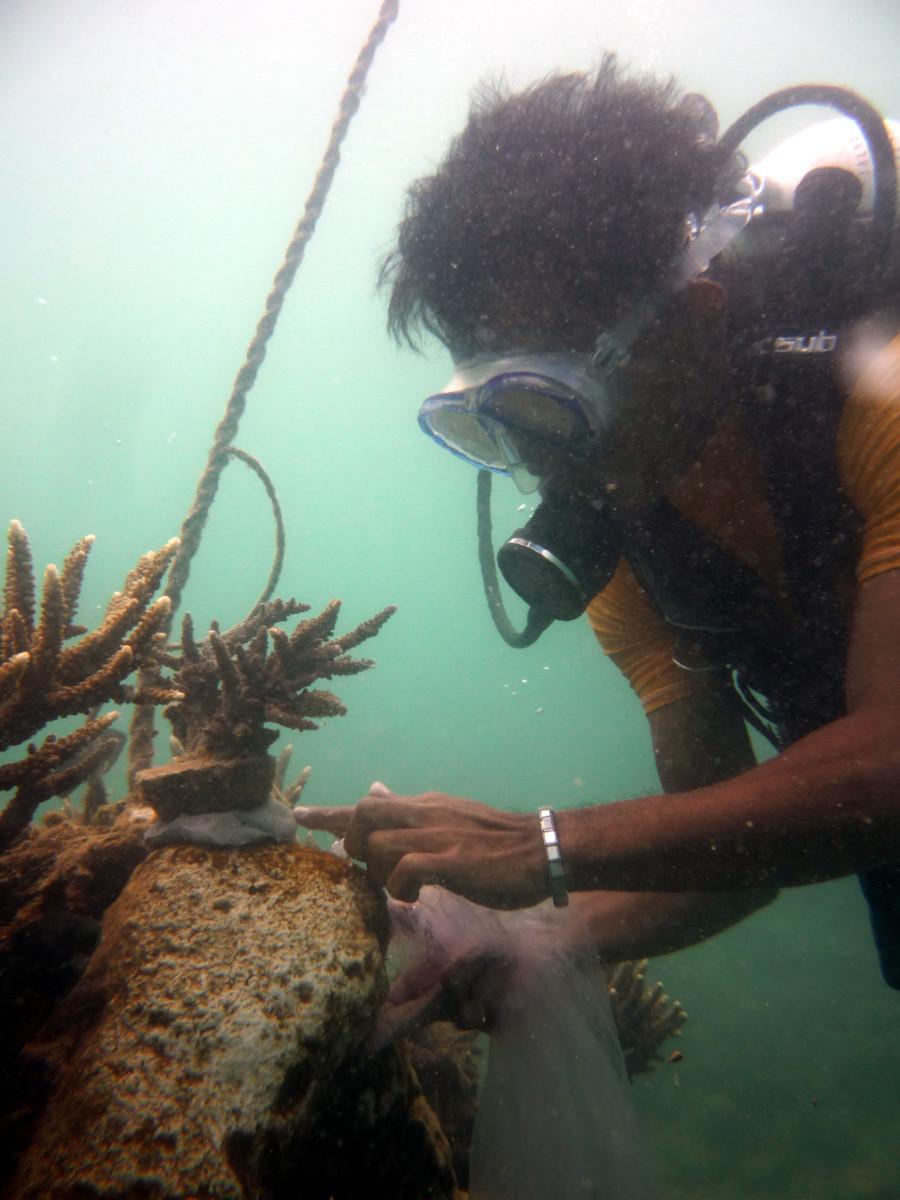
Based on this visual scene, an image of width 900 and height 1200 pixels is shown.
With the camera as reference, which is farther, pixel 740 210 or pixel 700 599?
pixel 700 599

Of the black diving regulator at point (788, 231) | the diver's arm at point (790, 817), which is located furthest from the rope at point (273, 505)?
the diver's arm at point (790, 817)

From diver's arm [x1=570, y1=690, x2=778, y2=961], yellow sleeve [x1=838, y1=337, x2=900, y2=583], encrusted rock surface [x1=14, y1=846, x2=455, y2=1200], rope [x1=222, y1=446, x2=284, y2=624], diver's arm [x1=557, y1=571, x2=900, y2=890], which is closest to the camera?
encrusted rock surface [x1=14, y1=846, x2=455, y2=1200]

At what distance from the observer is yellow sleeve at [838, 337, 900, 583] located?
1699mm

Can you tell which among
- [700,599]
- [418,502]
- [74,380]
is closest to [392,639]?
[418,502]

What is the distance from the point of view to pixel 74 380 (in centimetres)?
10581

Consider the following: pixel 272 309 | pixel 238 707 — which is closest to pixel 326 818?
pixel 238 707

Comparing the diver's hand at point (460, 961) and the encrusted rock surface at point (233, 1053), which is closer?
the encrusted rock surface at point (233, 1053)

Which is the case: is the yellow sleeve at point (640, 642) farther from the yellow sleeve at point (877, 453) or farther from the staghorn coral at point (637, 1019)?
the staghorn coral at point (637, 1019)

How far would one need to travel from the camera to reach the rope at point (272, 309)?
434 centimetres

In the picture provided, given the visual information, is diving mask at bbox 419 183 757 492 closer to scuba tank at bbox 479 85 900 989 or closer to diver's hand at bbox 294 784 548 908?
scuba tank at bbox 479 85 900 989

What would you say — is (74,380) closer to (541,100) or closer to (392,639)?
(392,639)

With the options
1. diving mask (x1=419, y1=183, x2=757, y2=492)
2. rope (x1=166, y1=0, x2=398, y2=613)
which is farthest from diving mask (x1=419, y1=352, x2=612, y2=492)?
rope (x1=166, y1=0, x2=398, y2=613)

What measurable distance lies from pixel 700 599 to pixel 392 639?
395 ft

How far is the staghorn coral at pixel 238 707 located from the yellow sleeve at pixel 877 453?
1564 millimetres
